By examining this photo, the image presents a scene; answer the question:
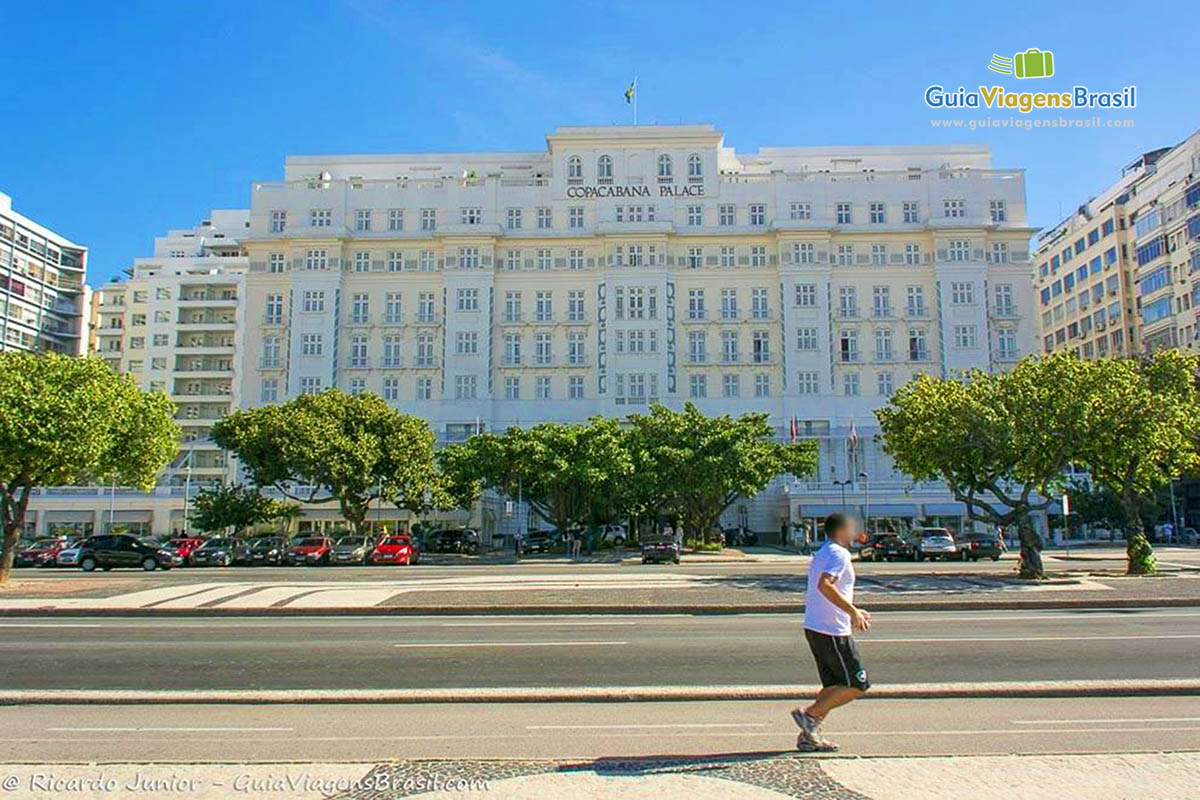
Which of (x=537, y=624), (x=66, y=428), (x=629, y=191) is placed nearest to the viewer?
(x=537, y=624)

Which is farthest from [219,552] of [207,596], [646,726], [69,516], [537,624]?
[646,726]

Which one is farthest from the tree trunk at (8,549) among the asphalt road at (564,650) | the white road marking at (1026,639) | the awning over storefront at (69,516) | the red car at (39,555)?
the awning over storefront at (69,516)

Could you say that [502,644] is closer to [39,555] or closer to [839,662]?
[839,662]

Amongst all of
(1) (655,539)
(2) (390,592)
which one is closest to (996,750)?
(2) (390,592)

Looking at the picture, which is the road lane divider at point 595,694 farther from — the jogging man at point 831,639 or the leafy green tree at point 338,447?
the leafy green tree at point 338,447

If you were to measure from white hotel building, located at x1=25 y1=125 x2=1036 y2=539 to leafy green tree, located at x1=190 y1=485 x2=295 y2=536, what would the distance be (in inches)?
658

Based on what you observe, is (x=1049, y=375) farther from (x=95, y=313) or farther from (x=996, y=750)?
(x=95, y=313)

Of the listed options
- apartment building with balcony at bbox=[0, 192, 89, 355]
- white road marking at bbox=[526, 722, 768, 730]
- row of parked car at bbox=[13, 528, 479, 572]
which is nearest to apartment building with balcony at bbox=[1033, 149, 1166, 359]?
row of parked car at bbox=[13, 528, 479, 572]

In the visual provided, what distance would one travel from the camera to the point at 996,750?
736 cm

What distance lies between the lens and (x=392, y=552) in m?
42.4

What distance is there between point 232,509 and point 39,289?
53.9 metres

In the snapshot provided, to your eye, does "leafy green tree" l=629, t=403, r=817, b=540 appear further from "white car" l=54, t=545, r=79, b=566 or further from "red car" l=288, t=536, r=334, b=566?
"white car" l=54, t=545, r=79, b=566

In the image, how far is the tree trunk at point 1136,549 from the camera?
2802cm

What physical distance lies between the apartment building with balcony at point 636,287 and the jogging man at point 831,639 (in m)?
59.9
